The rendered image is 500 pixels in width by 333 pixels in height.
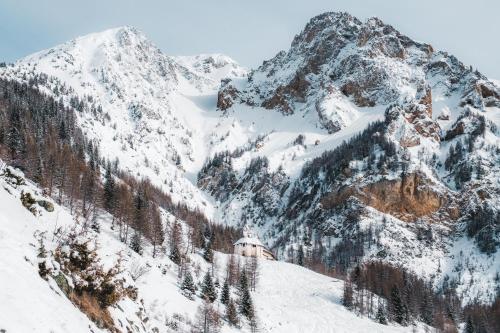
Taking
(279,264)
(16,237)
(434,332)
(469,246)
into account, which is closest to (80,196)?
(279,264)

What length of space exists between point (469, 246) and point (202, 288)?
14023 centimetres

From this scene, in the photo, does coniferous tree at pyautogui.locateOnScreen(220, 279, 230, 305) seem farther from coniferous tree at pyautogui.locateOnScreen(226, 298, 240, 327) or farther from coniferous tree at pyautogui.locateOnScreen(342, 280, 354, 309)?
coniferous tree at pyautogui.locateOnScreen(342, 280, 354, 309)

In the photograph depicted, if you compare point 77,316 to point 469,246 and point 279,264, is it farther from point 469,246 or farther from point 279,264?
point 469,246

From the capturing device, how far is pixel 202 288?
7206 centimetres

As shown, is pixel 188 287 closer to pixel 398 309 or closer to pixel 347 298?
pixel 347 298

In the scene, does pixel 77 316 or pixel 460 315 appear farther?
pixel 460 315

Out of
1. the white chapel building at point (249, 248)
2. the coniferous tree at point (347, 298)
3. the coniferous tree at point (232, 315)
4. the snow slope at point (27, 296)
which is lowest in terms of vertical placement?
the white chapel building at point (249, 248)

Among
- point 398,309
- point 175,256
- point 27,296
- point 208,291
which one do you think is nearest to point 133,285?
point 27,296

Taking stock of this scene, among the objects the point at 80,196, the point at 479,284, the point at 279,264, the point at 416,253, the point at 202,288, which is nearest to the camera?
the point at 202,288

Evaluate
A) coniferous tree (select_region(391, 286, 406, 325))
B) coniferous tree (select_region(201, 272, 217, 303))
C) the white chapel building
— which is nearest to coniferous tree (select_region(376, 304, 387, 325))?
coniferous tree (select_region(391, 286, 406, 325))

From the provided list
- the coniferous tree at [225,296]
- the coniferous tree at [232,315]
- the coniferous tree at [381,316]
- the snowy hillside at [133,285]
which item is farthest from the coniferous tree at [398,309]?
the coniferous tree at [232,315]

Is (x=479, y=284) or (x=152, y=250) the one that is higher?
(x=152, y=250)

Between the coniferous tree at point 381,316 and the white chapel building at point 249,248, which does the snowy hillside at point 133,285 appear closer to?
the coniferous tree at point 381,316

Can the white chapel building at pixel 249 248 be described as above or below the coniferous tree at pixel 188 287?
below
